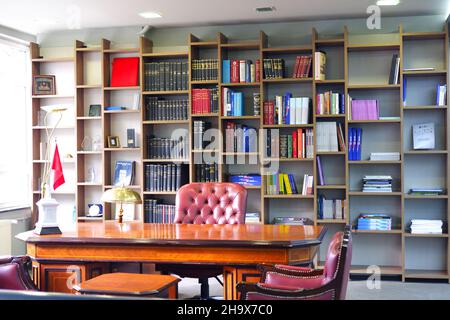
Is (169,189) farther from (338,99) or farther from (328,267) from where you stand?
(328,267)

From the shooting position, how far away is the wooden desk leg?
150 inches

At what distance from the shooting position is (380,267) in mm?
6547

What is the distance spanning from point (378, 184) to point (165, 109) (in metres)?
2.50

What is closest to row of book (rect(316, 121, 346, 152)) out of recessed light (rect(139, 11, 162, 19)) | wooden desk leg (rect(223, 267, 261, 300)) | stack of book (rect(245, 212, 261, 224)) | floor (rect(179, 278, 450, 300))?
stack of book (rect(245, 212, 261, 224))

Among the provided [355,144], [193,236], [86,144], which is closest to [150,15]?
[86,144]

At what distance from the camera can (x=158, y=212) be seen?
690cm

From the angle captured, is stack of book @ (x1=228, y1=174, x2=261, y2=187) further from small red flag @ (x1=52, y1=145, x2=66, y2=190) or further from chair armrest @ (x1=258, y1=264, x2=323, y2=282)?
chair armrest @ (x1=258, y1=264, x2=323, y2=282)

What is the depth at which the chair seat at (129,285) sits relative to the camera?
126 inches

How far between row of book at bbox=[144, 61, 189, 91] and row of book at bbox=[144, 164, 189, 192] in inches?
34.9

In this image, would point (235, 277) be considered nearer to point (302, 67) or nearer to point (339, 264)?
point (339, 264)

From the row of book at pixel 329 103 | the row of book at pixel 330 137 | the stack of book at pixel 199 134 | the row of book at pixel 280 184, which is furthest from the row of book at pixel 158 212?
the row of book at pixel 329 103

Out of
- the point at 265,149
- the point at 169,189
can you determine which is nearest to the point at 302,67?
the point at 265,149

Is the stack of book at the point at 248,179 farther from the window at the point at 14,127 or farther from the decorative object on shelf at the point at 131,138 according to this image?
the window at the point at 14,127
